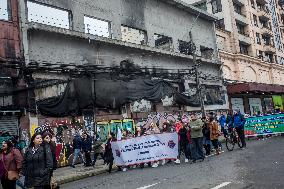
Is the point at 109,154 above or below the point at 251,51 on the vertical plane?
below

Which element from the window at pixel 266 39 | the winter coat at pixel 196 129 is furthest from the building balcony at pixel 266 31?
the winter coat at pixel 196 129

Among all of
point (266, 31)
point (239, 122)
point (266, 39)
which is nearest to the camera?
point (239, 122)

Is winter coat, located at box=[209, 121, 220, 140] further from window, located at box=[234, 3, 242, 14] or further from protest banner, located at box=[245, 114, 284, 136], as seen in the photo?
window, located at box=[234, 3, 242, 14]

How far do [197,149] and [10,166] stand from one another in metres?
7.67

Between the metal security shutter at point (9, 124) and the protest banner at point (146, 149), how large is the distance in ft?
17.2

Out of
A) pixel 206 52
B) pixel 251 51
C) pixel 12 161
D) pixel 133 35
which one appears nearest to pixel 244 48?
pixel 251 51

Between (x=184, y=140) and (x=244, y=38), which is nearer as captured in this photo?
(x=184, y=140)

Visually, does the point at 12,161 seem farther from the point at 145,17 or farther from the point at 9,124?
the point at 145,17

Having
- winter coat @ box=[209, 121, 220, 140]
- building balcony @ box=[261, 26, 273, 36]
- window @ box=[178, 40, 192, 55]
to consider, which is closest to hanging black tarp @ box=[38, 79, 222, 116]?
winter coat @ box=[209, 121, 220, 140]

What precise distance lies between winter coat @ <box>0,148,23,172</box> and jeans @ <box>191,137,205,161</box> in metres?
7.16

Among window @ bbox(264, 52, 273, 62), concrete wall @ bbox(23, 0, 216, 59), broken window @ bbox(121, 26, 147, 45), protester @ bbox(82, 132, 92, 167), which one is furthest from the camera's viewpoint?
window @ bbox(264, 52, 273, 62)

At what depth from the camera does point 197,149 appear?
563 inches

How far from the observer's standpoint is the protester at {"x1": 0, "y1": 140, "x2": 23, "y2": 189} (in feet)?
29.3

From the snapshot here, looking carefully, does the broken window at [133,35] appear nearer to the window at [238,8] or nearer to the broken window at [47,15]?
the broken window at [47,15]
